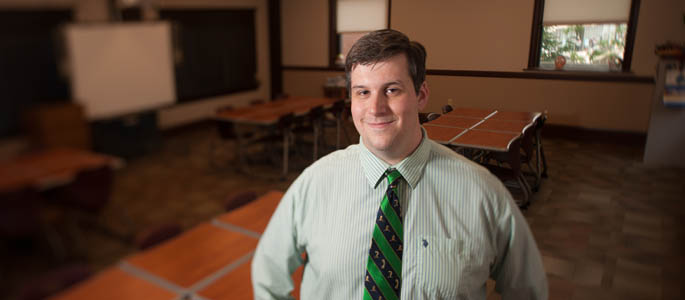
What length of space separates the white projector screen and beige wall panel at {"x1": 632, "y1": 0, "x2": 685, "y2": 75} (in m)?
1.59

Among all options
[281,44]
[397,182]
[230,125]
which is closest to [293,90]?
[281,44]

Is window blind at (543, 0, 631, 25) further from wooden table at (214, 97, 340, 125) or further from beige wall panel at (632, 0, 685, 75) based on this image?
wooden table at (214, 97, 340, 125)

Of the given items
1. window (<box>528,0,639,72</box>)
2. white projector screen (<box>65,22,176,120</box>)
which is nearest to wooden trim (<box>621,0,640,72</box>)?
window (<box>528,0,639,72</box>)

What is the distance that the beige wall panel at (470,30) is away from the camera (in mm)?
1723

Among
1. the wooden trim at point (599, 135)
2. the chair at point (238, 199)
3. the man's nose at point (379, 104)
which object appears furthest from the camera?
the chair at point (238, 199)

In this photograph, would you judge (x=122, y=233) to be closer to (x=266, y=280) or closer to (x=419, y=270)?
(x=266, y=280)

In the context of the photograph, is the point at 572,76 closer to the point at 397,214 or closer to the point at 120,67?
the point at 397,214

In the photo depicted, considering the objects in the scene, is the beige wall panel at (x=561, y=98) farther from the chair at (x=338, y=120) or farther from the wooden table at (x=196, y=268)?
the wooden table at (x=196, y=268)

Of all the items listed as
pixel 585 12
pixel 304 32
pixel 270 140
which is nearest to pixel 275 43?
pixel 304 32

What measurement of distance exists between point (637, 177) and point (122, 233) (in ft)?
7.01

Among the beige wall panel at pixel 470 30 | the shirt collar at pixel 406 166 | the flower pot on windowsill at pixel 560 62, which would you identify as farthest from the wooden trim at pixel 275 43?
the flower pot on windowsill at pixel 560 62

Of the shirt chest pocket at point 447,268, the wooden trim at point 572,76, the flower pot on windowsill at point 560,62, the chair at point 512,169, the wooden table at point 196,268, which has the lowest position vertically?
the wooden table at point 196,268

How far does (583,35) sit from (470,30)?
1.29 feet

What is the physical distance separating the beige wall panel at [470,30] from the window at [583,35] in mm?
49
